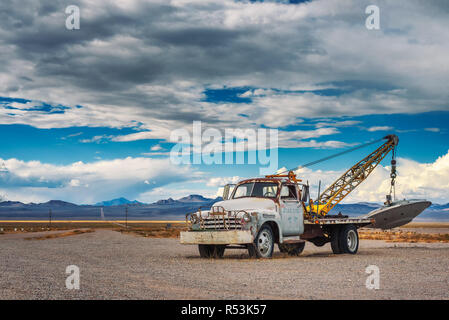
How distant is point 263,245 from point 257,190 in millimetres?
2347

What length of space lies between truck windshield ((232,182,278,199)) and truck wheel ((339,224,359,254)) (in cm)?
413

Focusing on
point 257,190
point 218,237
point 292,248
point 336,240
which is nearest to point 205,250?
point 218,237

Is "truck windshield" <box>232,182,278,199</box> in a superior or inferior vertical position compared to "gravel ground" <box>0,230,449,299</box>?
superior

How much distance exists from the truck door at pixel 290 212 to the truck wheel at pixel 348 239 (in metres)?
2.36

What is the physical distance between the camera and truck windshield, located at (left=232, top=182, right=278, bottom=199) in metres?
18.3

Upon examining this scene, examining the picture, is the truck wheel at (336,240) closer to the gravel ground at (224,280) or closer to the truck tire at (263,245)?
the truck tire at (263,245)

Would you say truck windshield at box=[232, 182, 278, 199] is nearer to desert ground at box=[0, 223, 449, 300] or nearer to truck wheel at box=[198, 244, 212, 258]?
truck wheel at box=[198, 244, 212, 258]

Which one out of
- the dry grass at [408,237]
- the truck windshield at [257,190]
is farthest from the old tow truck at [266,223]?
the dry grass at [408,237]

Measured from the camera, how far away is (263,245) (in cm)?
1688

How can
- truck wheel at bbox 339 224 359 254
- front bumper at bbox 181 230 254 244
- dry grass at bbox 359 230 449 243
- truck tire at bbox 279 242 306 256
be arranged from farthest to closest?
dry grass at bbox 359 230 449 243
truck wheel at bbox 339 224 359 254
truck tire at bbox 279 242 306 256
front bumper at bbox 181 230 254 244

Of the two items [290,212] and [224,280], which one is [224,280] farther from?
[290,212]

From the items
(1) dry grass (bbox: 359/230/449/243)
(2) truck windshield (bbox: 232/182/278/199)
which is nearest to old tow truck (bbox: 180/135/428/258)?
(2) truck windshield (bbox: 232/182/278/199)

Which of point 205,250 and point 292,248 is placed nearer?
point 205,250
